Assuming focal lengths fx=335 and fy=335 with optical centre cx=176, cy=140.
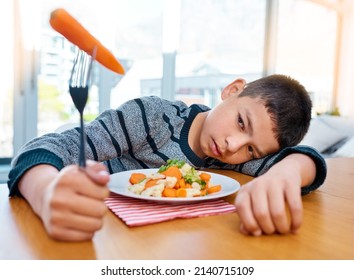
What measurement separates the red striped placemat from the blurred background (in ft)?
5.21

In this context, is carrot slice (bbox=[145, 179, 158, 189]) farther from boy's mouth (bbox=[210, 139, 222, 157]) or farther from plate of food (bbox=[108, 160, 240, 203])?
boy's mouth (bbox=[210, 139, 222, 157])

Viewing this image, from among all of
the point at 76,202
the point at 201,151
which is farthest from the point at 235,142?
the point at 76,202

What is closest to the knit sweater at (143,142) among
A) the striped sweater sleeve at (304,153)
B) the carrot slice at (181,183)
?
the striped sweater sleeve at (304,153)

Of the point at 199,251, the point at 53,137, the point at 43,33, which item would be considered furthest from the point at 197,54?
the point at 199,251

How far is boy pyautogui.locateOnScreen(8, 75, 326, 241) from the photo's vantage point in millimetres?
411

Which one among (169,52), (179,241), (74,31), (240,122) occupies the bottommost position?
(179,241)

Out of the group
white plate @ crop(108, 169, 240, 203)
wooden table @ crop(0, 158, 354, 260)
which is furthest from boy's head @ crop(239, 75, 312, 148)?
wooden table @ crop(0, 158, 354, 260)

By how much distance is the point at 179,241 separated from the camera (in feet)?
1.45

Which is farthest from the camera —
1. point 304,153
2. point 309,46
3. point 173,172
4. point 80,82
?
point 309,46

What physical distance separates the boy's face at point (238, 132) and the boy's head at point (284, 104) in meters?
0.02

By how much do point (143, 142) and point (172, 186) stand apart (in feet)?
1.18

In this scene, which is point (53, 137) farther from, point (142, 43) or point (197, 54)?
point (197, 54)

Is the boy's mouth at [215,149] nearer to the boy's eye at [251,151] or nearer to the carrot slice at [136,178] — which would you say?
the boy's eye at [251,151]

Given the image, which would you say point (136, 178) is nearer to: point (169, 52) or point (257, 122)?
point (257, 122)
